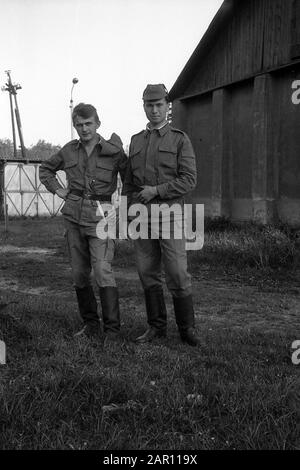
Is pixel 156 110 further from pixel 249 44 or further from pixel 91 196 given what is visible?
pixel 249 44

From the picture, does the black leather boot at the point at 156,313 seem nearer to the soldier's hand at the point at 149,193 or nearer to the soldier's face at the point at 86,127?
the soldier's hand at the point at 149,193

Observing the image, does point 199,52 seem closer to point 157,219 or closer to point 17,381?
point 157,219

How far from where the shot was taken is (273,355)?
153 inches

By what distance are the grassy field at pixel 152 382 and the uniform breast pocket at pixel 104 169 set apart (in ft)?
4.34

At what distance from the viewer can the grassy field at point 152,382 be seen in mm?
2584

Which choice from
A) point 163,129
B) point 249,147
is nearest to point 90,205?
point 163,129

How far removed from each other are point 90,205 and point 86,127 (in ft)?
2.12

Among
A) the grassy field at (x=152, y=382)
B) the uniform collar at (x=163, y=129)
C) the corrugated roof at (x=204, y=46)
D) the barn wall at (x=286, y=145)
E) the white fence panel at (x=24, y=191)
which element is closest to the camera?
the grassy field at (x=152, y=382)

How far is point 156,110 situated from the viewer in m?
4.27

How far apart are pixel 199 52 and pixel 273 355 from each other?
33.8ft

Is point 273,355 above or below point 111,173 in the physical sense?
below

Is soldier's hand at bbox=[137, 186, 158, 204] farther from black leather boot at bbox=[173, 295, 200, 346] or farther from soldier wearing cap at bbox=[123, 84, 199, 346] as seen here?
black leather boot at bbox=[173, 295, 200, 346]

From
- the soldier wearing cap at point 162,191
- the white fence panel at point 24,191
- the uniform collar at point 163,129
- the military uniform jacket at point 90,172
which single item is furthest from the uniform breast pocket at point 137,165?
the white fence panel at point 24,191
